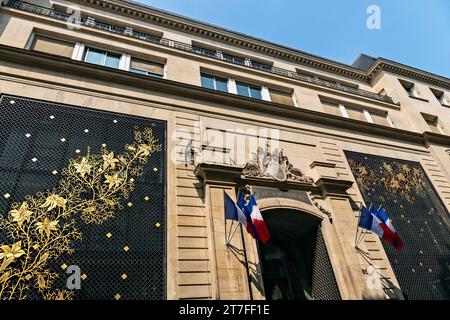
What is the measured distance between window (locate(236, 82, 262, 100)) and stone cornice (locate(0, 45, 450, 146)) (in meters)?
1.76

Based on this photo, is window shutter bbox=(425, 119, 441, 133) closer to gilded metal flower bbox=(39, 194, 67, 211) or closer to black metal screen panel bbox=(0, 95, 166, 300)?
black metal screen panel bbox=(0, 95, 166, 300)

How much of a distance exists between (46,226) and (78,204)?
98 cm

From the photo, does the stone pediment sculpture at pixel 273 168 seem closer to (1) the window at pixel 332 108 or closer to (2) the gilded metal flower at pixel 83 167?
(2) the gilded metal flower at pixel 83 167

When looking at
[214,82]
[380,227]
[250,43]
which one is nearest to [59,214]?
[214,82]

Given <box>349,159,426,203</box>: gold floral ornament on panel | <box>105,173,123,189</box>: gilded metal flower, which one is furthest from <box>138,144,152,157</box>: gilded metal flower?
<box>349,159,426,203</box>: gold floral ornament on panel

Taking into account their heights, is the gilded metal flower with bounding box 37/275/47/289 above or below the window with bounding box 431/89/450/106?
below

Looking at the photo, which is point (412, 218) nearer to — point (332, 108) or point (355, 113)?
point (355, 113)

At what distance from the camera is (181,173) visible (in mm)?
10070

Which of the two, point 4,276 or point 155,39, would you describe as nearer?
point 4,276

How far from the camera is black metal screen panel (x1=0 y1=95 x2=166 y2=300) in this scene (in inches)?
274

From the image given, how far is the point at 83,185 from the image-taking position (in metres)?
8.57

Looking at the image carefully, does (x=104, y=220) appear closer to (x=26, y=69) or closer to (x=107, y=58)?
(x=26, y=69)
